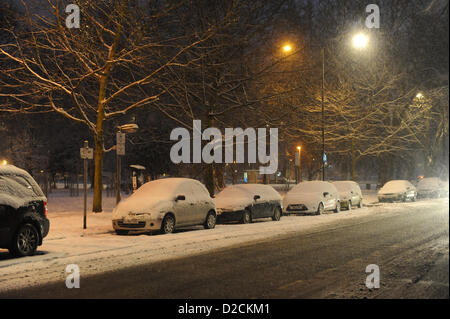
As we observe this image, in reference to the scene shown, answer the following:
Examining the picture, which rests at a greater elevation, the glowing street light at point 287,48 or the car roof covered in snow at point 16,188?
the glowing street light at point 287,48

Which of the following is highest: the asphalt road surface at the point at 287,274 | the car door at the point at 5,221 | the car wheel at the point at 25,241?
the car door at the point at 5,221

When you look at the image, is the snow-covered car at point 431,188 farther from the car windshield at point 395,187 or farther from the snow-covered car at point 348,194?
the snow-covered car at point 348,194

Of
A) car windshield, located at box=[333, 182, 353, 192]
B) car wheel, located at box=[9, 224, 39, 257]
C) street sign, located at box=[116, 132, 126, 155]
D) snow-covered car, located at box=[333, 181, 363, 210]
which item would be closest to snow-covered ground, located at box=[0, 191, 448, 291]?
car wheel, located at box=[9, 224, 39, 257]

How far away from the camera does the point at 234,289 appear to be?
8.20 m

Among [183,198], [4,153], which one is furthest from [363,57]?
[4,153]

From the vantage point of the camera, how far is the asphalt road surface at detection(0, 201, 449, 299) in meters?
7.96

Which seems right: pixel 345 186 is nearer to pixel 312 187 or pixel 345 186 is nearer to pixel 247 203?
pixel 312 187

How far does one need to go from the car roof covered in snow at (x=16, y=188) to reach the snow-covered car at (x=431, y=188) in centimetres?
3744

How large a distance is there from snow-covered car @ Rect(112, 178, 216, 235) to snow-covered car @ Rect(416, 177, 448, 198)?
30.2m

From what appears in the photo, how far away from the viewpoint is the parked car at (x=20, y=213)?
11758 millimetres

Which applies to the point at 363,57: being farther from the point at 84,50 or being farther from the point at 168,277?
the point at 168,277

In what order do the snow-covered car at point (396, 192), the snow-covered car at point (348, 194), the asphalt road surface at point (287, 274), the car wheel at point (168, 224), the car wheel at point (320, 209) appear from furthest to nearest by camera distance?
the snow-covered car at point (396, 192) → the snow-covered car at point (348, 194) → the car wheel at point (320, 209) → the car wheel at point (168, 224) → the asphalt road surface at point (287, 274)

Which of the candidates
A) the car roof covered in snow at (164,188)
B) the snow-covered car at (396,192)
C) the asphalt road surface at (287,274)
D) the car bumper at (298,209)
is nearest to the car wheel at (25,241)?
the asphalt road surface at (287,274)

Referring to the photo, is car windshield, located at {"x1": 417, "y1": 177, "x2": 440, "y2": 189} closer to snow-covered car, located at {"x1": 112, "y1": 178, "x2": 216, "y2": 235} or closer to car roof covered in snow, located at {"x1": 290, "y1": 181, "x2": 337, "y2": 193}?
car roof covered in snow, located at {"x1": 290, "y1": 181, "x2": 337, "y2": 193}
